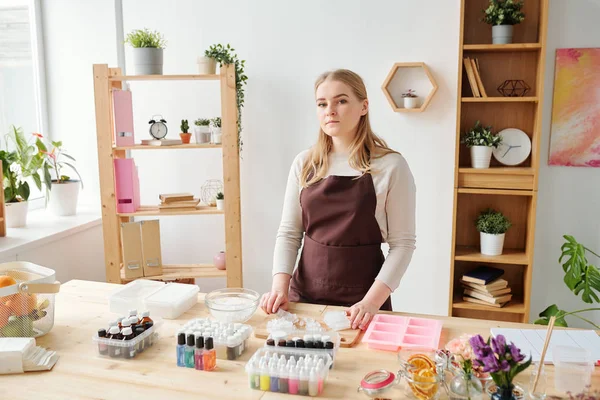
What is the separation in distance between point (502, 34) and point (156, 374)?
2543 mm

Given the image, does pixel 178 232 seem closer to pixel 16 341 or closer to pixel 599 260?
pixel 16 341

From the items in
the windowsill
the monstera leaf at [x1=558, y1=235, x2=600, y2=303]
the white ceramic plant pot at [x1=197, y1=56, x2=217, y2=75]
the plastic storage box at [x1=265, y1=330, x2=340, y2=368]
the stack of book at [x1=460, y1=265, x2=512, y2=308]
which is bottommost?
the stack of book at [x1=460, y1=265, x2=512, y2=308]

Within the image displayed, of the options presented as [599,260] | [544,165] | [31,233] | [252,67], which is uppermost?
[252,67]

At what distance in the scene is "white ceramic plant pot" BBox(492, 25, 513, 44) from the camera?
296 cm

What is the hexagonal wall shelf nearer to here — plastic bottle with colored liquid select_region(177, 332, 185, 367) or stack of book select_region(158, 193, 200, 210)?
stack of book select_region(158, 193, 200, 210)

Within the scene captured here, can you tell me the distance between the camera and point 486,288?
3.12 m

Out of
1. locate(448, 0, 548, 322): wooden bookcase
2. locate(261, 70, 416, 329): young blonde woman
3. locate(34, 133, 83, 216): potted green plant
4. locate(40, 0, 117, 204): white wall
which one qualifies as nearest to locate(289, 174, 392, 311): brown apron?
locate(261, 70, 416, 329): young blonde woman

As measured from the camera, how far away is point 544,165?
320cm

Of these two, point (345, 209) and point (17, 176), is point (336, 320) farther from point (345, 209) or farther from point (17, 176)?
point (17, 176)

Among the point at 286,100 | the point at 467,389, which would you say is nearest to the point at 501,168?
the point at 286,100

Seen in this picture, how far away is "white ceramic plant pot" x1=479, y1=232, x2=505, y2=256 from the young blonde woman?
4.30ft

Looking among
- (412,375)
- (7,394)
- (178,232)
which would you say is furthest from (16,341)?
(178,232)

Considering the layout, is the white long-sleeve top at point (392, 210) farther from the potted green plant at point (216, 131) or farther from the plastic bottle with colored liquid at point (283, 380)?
the potted green plant at point (216, 131)

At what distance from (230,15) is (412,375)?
2.85m
